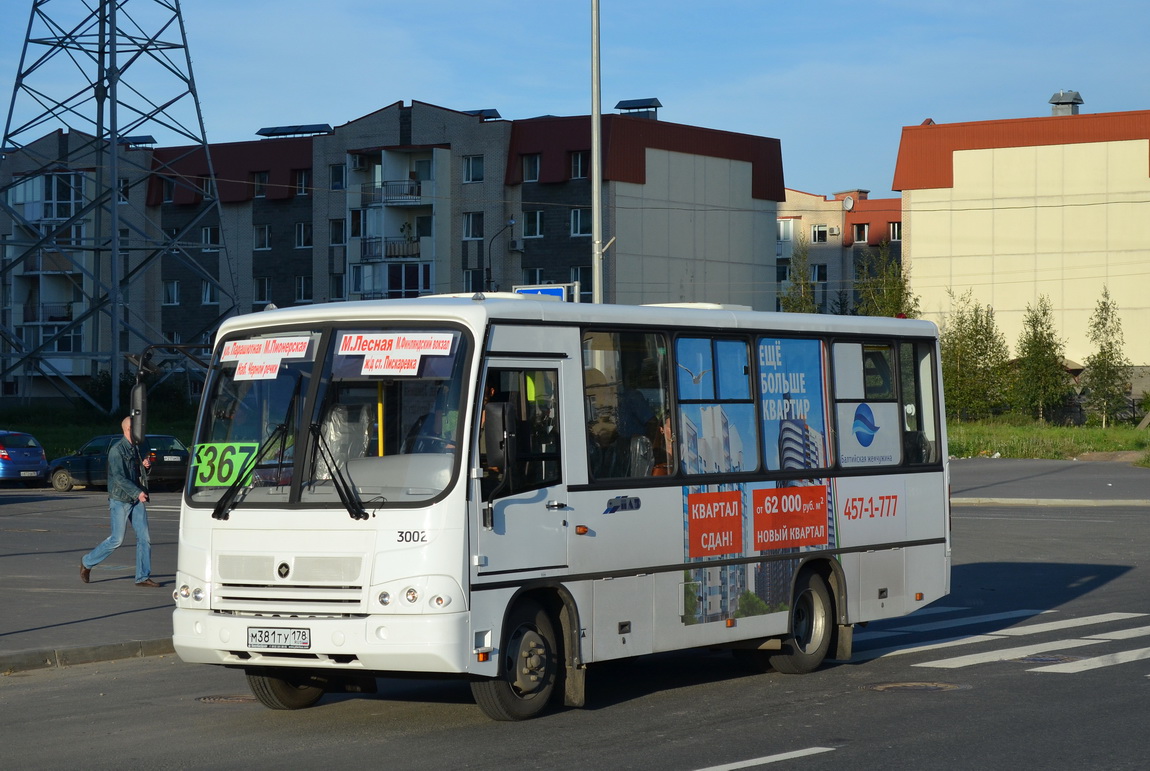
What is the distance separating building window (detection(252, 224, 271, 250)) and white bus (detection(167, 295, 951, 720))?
74.0 metres

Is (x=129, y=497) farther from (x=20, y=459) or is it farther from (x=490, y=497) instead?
(x=20, y=459)

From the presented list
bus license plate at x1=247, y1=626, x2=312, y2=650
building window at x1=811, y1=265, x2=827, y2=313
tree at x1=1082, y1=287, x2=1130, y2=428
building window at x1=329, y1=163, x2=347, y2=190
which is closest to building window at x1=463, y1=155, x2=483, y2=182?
building window at x1=329, y1=163, x2=347, y2=190

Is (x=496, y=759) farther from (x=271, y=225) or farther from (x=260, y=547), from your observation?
(x=271, y=225)

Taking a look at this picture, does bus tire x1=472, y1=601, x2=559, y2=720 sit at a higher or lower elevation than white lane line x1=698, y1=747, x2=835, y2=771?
higher

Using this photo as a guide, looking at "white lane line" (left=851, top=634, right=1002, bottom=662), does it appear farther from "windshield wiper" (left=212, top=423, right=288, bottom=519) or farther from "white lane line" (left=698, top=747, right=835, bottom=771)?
"windshield wiper" (left=212, top=423, right=288, bottom=519)

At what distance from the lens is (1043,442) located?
2192 inches

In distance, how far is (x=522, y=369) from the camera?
9.46m

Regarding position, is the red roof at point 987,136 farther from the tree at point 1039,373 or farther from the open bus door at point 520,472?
the open bus door at point 520,472

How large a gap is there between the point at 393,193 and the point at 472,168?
4.84 m

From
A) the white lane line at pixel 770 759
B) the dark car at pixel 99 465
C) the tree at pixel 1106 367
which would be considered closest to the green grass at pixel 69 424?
the dark car at pixel 99 465

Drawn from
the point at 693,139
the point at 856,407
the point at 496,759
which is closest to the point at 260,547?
the point at 496,759

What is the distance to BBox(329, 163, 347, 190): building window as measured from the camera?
79938 millimetres

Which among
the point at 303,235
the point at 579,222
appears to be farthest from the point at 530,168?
the point at 303,235

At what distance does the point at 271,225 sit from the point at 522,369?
75.5 m
